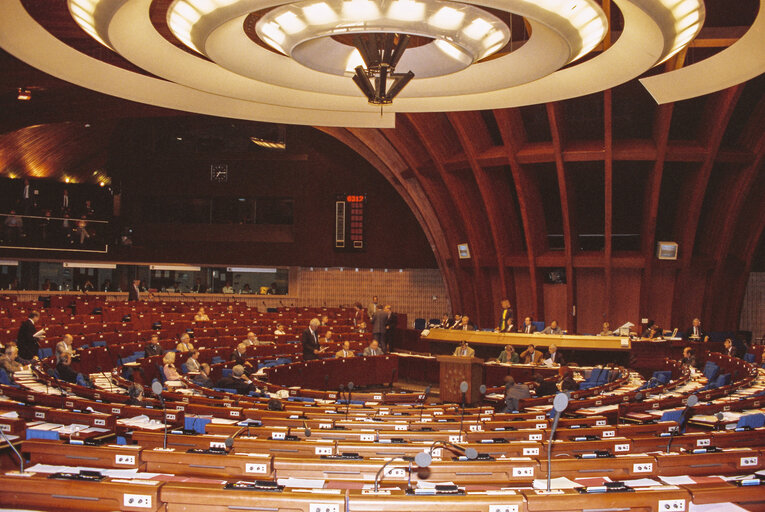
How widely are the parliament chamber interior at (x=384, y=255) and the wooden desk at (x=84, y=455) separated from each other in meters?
0.02

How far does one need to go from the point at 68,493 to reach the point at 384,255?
25.5 meters

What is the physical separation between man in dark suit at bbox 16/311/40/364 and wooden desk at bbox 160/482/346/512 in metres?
10.4

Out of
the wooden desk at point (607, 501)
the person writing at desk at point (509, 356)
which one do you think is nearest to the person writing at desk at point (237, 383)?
the person writing at desk at point (509, 356)

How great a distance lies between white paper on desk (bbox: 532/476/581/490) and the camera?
5121mm

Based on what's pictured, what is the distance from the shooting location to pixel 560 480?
5352 millimetres

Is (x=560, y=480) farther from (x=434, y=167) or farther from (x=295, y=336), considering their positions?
(x=434, y=167)

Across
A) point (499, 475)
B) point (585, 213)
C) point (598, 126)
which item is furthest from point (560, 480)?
point (585, 213)

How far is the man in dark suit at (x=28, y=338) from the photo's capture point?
13.1 meters

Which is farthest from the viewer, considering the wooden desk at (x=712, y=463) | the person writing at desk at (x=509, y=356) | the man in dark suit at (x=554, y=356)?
the person writing at desk at (x=509, y=356)

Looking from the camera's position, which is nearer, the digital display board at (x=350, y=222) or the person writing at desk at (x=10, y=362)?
the person writing at desk at (x=10, y=362)

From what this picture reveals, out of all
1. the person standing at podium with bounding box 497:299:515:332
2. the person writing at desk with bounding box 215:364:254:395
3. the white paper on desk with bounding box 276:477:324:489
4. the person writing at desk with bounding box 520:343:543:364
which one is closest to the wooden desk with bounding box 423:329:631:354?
the person standing at podium with bounding box 497:299:515:332

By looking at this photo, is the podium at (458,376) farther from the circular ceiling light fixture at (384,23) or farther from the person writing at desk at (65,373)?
the person writing at desk at (65,373)

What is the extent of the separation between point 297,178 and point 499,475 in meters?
26.0

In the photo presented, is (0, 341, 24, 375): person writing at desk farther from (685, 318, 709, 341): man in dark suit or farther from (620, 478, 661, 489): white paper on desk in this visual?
(685, 318, 709, 341): man in dark suit
